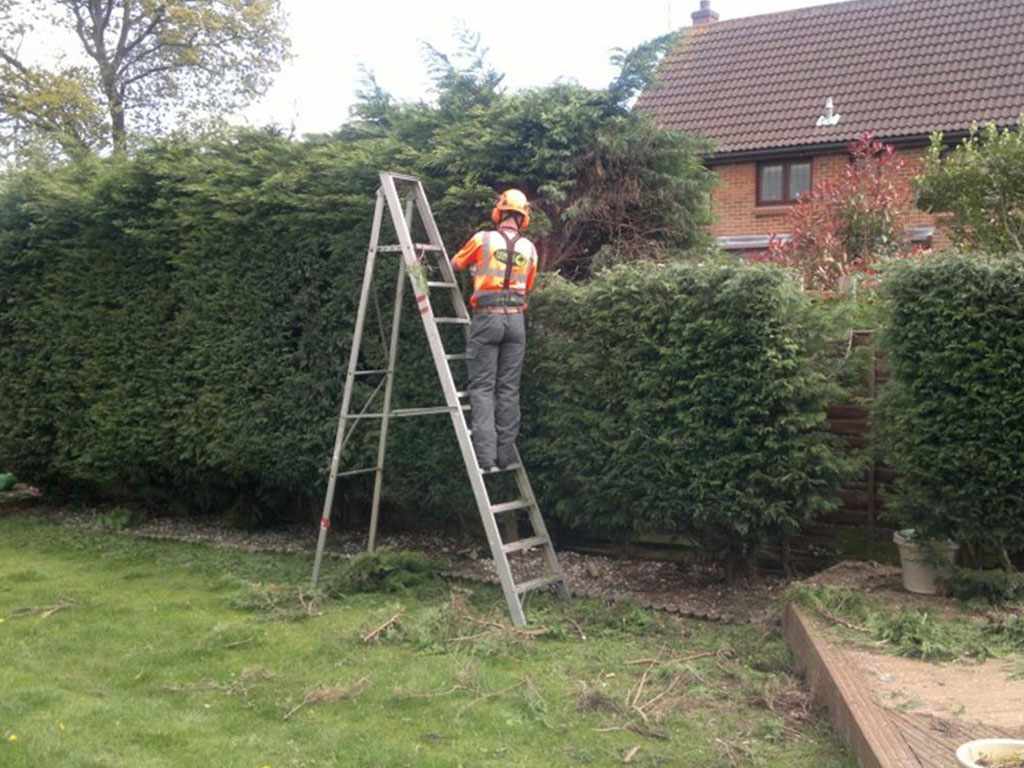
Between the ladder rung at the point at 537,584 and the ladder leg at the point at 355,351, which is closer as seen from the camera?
the ladder rung at the point at 537,584

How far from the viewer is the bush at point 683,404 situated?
286 inches

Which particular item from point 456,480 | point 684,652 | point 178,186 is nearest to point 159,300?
point 178,186

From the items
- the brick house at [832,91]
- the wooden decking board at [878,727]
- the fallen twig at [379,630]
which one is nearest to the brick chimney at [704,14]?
the brick house at [832,91]

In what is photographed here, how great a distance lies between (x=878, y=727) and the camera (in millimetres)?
4598

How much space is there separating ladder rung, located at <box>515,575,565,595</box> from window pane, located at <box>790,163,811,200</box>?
48.9 feet

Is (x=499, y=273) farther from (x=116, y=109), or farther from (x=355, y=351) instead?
(x=116, y=109)

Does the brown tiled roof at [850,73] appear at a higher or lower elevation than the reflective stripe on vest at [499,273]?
higher

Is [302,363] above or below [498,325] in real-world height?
below

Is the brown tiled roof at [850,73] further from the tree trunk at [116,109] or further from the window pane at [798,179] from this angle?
the tree trunk at [116,109]

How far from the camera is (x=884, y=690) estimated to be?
514 centimetres

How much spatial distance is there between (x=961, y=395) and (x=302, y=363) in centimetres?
545

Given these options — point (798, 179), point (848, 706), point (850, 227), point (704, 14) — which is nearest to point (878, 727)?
point (848, 706)

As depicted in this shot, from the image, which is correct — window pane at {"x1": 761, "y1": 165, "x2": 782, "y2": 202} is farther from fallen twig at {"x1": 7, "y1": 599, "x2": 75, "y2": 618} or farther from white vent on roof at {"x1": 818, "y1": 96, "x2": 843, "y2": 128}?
fallen twig at {"x1": 7, "y1": 599, "x2": 75, "y2": 618}

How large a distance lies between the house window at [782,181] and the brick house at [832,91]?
0.02m
